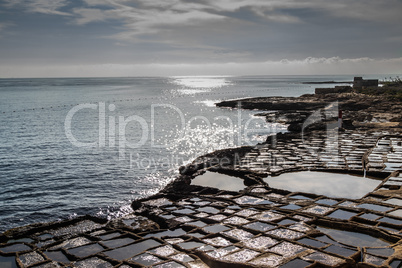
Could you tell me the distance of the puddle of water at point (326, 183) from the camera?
616 inches

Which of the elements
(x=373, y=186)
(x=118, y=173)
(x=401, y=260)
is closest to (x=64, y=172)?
(x=118, y=173)

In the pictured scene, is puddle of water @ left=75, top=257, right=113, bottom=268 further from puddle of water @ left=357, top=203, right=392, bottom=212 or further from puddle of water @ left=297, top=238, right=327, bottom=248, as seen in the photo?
puddle of water @ left=357, top=203, right=392, bottom=212

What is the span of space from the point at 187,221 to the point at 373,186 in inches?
368

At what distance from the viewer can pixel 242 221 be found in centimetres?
1209

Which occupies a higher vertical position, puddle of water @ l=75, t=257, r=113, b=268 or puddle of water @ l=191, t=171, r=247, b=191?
puddle of water @ l=191, t=171, r=247, b=191

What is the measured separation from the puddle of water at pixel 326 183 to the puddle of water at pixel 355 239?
410 cm

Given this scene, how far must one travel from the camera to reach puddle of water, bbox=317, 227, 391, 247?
10406 millimetres

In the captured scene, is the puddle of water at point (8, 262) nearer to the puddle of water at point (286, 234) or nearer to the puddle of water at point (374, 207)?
the puddle of water at point (286, 234)

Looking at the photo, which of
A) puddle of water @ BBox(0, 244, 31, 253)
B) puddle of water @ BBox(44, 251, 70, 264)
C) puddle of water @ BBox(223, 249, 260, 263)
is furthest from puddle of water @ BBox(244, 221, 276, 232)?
puddle of water @ BBox(0, 244, 31, 253)

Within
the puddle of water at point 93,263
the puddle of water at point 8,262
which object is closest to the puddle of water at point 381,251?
the puddle of water at point 93,263

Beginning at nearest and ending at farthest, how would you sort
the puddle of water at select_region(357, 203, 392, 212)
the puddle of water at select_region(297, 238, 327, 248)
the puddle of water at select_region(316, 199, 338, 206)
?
the puddle of water at select_region(297, 238, 327, 248), the puddle of water at select_region(357, 203, 392, 212), the puddle of water at select_region(316, 199, 338, 206)

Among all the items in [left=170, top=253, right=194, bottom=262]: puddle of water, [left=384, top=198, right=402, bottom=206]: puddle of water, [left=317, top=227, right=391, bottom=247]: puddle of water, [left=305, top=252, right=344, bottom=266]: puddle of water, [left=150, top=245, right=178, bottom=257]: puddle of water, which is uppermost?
[left=384, top=198, right=402, bottom=206]: puddle of water

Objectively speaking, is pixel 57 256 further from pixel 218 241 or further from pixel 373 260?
pixel 373 260

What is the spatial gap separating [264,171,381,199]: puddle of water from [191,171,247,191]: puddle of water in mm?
1507
